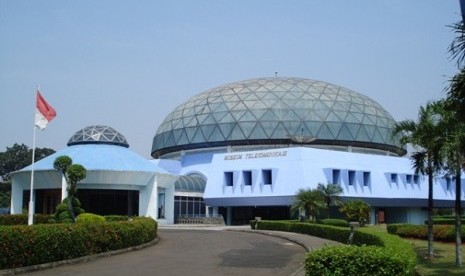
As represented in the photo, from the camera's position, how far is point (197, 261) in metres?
19.5

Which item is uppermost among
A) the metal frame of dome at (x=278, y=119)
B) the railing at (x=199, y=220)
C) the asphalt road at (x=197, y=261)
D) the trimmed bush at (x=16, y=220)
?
the metal frame of dome at (x=278, y=119)

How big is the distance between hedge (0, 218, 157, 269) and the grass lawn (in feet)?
38.0

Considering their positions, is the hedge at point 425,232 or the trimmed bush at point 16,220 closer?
the hedge at point 425,232

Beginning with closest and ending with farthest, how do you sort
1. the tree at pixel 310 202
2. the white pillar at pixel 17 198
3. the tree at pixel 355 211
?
the tree at pixel 355 211
the tree at pixel 310 202
the white pillar at pixel 17 198

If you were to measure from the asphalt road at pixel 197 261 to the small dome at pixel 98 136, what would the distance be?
1100 inches

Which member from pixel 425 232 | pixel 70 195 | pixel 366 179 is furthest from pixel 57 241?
pixel 366 179

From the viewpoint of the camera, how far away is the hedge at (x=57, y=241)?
1634cm

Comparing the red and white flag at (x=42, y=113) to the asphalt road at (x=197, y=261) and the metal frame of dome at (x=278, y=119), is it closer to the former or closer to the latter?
the asphalt road at (x=197, y=261)

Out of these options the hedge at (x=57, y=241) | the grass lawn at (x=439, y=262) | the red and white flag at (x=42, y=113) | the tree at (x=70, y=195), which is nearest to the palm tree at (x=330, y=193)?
the grass lawn at (x=439, y=262)

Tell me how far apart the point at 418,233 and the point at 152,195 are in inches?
1087

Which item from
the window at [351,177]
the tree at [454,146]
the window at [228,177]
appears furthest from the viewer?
the window at [228,177]

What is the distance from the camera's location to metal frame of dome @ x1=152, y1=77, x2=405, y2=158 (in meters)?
61.9

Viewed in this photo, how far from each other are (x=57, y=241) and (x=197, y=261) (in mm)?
4948

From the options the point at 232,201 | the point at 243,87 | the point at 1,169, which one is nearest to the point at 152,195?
the point at 232,201
